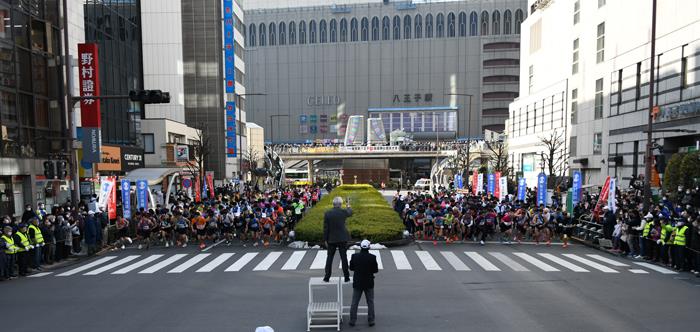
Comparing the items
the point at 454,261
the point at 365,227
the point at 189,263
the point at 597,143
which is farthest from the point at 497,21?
the point at 189,263

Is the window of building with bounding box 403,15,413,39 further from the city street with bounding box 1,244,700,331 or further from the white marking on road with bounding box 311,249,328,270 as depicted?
the white marking on road with bounding box 311,249,328,270

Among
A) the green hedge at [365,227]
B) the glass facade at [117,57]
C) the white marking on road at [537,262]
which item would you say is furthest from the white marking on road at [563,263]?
the glass facade at [117,57]

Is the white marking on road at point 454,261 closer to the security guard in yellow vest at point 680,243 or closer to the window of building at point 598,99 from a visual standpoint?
the security guard in yellow vest at point 680,243

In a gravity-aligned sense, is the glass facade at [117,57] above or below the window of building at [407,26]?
below

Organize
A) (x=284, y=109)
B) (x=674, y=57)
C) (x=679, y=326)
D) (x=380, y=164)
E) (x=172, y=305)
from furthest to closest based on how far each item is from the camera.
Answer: (x=284, y=109), (x=380, y=164), (x=674, y=57), (x=172, y=305), (x=679, y=326)

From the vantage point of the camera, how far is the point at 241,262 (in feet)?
46.2

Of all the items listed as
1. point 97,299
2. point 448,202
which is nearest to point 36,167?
point 97,299

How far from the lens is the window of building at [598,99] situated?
34188 mm

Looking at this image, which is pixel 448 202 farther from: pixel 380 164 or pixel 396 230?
pixel 380 164

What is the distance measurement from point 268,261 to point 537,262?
339 inches

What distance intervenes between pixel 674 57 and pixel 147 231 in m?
29.3

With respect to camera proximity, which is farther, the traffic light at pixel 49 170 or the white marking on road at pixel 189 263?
the traffic light at pixel 49 170

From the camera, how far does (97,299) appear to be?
1000 cm

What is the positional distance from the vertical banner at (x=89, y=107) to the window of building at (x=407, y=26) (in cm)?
7310
